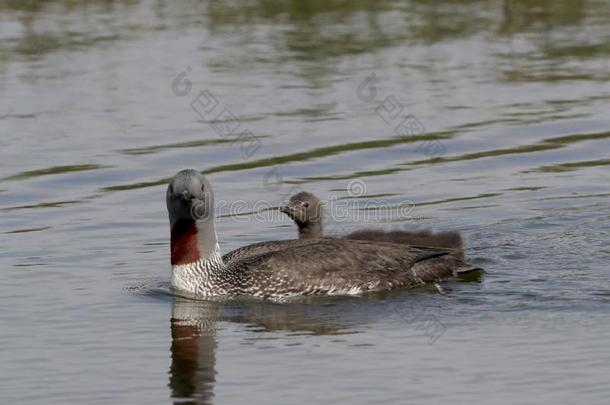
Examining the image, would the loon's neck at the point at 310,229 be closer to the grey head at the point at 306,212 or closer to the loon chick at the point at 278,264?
the grey head at the point at 306,212

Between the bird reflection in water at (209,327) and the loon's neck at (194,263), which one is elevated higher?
the loon's neck at (194,263)

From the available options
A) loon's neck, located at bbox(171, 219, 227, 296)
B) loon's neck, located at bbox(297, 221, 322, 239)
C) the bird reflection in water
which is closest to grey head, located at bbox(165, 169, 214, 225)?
loon's neck, located at bbox(171, 219, 227, 296)

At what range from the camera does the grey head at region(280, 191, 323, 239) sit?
14.6 meters

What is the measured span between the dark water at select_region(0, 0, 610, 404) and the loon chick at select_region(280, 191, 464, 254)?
0.47 meters

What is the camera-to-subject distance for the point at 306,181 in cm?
1761

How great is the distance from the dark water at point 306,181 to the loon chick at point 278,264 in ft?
0.60

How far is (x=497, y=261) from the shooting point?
14.4 metres

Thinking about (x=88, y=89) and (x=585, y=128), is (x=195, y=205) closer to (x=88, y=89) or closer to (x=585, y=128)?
(x=585, y=128)

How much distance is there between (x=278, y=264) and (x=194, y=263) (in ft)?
2.40

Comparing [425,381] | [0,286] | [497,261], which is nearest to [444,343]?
[425,381]

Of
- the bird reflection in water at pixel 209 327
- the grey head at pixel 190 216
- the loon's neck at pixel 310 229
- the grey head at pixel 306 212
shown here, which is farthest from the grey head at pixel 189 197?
the loon's neck at pixel 310 229

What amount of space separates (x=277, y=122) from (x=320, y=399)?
10237 mm

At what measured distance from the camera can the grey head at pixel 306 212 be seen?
14570 mm

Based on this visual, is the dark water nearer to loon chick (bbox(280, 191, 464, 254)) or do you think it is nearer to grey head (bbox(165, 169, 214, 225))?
loon chick (bbox(280, 191, 464, 254))
